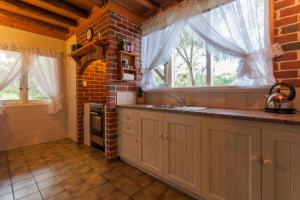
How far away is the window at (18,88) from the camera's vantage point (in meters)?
3.03

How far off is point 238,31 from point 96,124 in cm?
263

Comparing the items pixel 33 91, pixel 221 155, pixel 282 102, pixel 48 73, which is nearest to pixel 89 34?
pixel 48 73

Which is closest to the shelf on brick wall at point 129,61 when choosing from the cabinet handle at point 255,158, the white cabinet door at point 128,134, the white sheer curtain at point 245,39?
the white cabinet door at point 128,134

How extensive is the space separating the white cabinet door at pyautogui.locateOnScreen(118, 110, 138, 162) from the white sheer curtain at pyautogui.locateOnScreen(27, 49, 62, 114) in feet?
6.63

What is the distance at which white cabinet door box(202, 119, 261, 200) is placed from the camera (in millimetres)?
1212

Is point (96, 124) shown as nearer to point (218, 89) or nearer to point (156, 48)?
point (156, 48)

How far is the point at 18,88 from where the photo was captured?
3215 mm

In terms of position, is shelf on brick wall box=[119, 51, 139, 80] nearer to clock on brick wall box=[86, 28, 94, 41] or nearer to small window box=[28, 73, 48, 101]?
clock on brick wall box=[86, 28, 94, 41]

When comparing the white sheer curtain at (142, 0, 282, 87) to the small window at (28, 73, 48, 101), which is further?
the small window at (28, 73, 48, 101)

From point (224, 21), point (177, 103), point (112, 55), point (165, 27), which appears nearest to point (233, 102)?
point (177, 103)

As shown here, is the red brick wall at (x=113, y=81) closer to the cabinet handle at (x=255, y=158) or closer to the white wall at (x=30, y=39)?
the cabinet handle at (x=255, y=158)

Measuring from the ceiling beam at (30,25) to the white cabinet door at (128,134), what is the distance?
2.60m

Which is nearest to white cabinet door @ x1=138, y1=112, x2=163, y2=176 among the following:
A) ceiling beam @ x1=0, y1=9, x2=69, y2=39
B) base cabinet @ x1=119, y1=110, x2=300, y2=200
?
base cabinet @ x1=119, y1=110, x2=300, y2=200

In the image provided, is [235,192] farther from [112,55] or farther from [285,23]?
[112,55]
